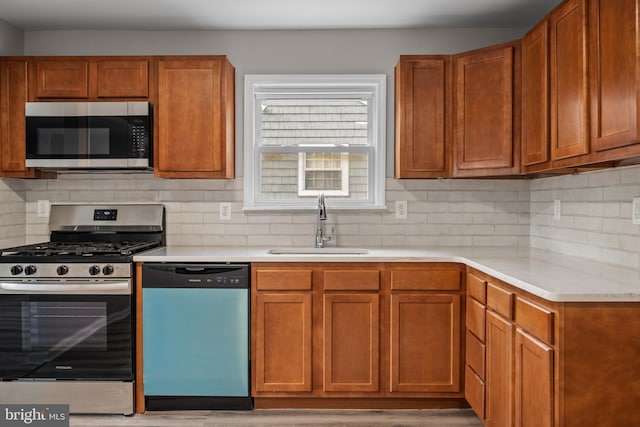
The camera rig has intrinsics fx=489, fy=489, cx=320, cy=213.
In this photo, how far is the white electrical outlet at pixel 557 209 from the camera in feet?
10.1

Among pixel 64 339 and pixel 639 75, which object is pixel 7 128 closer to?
pixel 64 339

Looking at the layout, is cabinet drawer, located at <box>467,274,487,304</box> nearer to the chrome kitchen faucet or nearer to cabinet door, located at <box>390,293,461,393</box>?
cabinet door, located at <box>390,293,461,393</box>

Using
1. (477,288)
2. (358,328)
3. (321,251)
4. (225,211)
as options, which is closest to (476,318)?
(477,288)

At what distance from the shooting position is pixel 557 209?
123 inches

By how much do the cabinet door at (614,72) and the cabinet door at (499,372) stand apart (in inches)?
35.9

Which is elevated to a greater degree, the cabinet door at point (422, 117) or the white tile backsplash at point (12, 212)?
the cabinet door at point (422, 117)

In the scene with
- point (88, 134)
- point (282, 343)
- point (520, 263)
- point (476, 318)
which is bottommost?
point (282, 343)

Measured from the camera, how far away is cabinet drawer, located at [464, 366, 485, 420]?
2557mm

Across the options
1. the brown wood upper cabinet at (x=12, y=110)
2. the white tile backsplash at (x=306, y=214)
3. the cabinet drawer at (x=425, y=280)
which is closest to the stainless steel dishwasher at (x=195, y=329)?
the white tile backsplash at (x=306, y=214)

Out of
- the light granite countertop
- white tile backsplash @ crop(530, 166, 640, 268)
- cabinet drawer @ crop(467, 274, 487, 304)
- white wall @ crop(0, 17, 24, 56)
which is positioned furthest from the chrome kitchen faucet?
white wall @ crop(0, 17, 24, 56)

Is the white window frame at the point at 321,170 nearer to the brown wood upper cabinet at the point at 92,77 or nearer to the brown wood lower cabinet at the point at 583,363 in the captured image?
the brown wood upper cabinet at the point at 92,77

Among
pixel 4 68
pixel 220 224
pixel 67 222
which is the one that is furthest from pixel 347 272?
pixel 4 68

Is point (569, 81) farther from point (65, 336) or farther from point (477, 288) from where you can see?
point (65, 336)

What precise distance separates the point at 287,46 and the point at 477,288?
2.14 m
